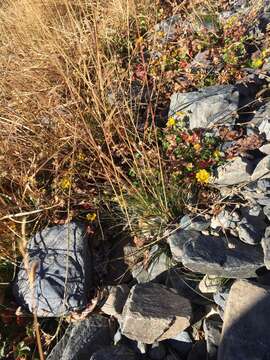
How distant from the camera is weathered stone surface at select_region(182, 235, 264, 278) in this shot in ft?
5.84

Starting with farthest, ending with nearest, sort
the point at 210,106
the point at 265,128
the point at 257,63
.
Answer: the point at 257,63, the point at 210,106, the point at 265,128

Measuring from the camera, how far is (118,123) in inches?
95.0

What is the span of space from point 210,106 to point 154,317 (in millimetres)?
1423

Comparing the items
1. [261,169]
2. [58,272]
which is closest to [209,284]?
[261,169]

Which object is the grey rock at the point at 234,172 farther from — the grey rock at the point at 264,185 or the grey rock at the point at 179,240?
the grey rock at the point at 179,240

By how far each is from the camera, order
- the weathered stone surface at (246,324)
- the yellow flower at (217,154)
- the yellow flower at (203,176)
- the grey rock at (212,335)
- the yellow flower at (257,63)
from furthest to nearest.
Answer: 1. the yellow flower at (257,63)
2. the yellow flower at (217,154)
3. the yellow flower at (203,176)
4. the grey rock at (212,335)
5. the weathered stone surface at (246,324)

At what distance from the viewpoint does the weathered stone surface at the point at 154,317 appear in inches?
69.3

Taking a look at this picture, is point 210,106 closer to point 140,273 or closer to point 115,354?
point 140,273

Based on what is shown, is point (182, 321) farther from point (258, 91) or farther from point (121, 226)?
point (258, 91)

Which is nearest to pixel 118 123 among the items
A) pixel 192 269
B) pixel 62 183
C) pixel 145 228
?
pixel 62 183

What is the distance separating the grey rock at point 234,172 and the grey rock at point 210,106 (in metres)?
0.38

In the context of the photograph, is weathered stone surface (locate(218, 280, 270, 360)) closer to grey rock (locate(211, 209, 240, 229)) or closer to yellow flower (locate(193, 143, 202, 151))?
grey rock (locate(211, 209, 240, 229))

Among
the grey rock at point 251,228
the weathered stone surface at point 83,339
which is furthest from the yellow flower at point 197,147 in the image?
the weathered stone surface at point 83,339

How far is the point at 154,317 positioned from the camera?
175 centimetres
